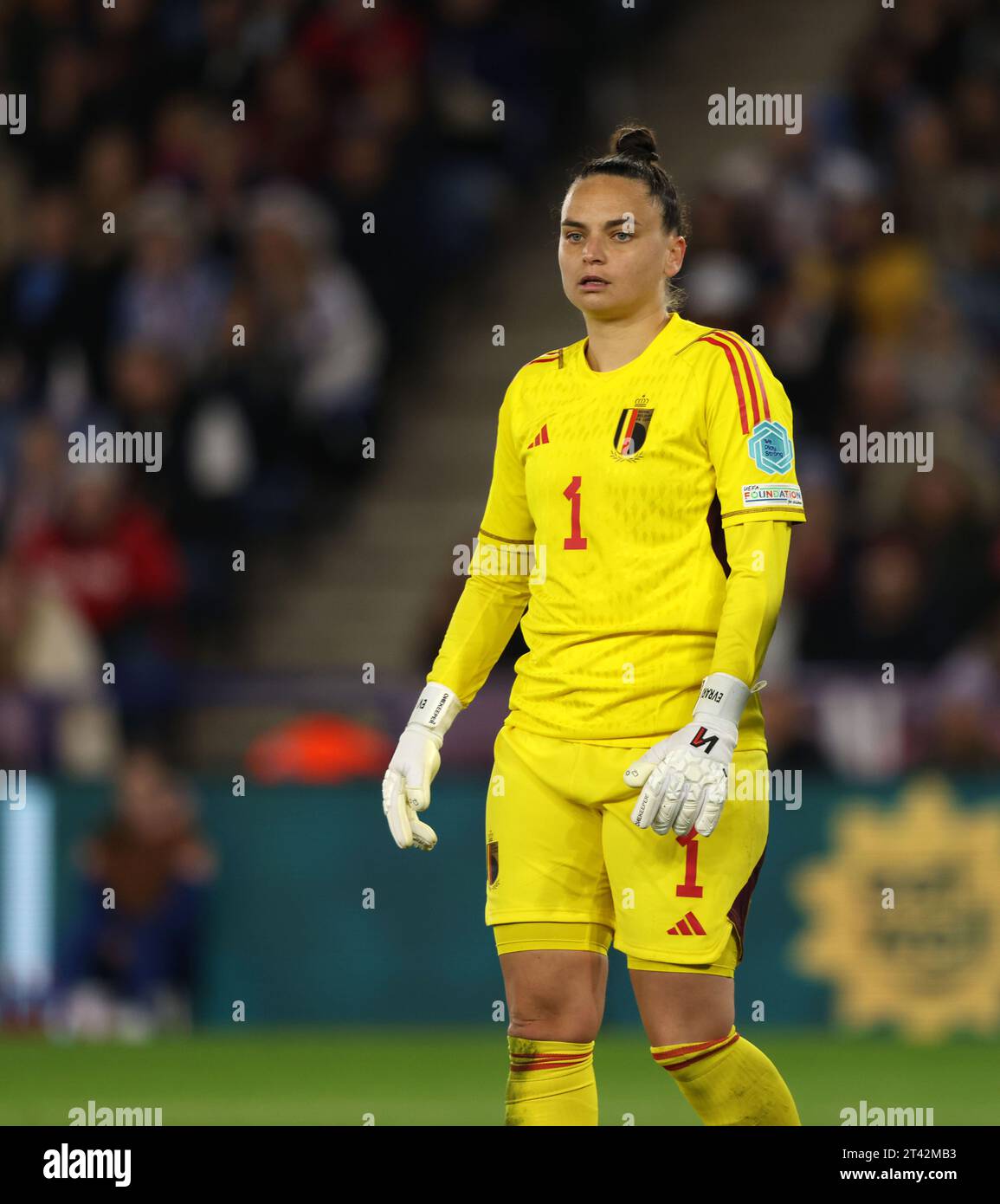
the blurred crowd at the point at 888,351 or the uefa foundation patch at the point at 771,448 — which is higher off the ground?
the blurred crowd at the point at 888,351

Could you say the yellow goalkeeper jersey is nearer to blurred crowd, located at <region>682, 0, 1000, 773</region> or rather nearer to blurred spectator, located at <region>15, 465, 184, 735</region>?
blurred crowd, located at <region>682, 0, 1000, 773</region>

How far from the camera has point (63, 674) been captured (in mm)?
10328

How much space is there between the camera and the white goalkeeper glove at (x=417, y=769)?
4.98m

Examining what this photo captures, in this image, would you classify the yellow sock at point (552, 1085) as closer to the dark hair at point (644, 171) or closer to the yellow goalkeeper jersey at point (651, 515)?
the yellow goalkeeper jersey at point (651, 515)

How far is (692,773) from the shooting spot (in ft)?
14.5

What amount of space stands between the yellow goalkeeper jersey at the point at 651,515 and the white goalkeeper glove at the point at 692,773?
21 centimetres

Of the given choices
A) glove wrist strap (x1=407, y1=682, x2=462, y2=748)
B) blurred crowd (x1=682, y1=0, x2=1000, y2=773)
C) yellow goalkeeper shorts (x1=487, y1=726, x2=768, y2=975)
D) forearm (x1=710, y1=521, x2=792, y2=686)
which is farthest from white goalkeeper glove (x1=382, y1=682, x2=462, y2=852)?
blurred crowd (x1=682, y1=0, x2=1000, y2=773)

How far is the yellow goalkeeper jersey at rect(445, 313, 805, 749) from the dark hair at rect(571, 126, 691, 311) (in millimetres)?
256

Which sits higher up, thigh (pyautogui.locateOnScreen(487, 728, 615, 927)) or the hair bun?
the hair bun

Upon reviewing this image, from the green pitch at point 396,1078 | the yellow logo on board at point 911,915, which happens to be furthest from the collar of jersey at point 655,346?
the yellow logo on board at point 911,915

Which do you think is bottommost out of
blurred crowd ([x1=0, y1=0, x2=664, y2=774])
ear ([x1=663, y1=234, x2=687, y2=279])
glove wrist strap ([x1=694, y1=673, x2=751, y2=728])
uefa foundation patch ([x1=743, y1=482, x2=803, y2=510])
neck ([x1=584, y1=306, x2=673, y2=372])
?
glove wrist strap ([x1=694, y1=673, x2=751, y2=728])

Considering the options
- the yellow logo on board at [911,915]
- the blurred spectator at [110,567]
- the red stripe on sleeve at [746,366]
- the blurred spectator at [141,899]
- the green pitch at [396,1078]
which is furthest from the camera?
the blurred spectator at [110,567]

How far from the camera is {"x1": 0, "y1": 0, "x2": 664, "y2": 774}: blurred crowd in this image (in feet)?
34.2

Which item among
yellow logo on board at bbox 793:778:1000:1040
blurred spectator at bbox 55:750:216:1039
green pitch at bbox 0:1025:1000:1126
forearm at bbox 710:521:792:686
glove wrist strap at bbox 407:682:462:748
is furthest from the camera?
blurred spectator at bbox 55:750:216:1039
